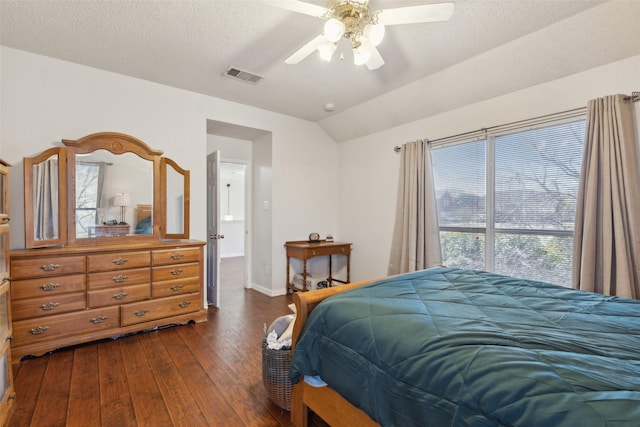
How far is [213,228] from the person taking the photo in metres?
3.90

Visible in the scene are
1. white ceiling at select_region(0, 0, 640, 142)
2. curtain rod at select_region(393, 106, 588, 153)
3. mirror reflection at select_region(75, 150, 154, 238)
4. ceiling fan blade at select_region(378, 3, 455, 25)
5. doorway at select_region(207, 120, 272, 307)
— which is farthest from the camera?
doorway at select_region(207, 120, 272, 307)

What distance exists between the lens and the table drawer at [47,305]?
2354 millimetres

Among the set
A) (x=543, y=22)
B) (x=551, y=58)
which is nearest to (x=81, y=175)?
(x=543, y=22)

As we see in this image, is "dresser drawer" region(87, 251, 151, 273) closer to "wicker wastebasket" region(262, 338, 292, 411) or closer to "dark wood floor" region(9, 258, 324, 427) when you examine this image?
"dark wood floor" region(9, 258, 324, 427)

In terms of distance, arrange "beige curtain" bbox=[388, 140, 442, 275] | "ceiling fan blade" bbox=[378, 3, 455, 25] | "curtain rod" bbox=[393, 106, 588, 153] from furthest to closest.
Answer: "beige curtain" bbox=[388, 140, 442, 275] → "curtain rod" bbox=[393, 106, 588, 153] → "ceiling fan blade" bbox=[378, 3, 455, 25]

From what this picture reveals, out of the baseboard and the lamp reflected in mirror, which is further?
the baseboard

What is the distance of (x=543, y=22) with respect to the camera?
2.28 m

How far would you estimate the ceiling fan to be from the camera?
172 centimetres

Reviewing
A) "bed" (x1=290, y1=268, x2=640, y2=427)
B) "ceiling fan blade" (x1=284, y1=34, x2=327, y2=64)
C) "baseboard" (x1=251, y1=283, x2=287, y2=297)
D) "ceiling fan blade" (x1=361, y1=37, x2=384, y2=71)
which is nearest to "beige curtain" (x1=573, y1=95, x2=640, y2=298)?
"bed" (x1=290, y1=268, x2=640, y2=427)

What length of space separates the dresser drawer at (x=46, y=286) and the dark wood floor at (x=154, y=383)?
52 cm

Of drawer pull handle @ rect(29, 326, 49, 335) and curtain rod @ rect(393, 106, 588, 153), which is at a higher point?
curtain rod @ rect(393, 106, 588, 153)

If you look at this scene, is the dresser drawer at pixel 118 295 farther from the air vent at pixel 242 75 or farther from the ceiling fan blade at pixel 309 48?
the ceiling fan blade at pixel 309 48

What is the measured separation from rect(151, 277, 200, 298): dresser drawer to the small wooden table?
1.45 m

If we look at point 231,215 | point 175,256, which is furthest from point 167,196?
point 231,215
